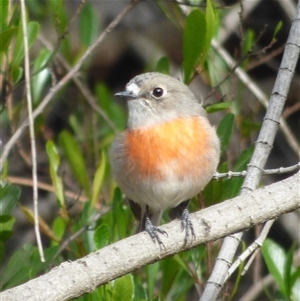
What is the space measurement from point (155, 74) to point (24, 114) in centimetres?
214

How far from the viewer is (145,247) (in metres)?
3.52

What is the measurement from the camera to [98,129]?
22.7 feet

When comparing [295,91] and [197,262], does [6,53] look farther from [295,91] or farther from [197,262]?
[295,91]

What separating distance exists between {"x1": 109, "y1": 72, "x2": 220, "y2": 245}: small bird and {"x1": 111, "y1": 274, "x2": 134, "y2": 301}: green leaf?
806mm

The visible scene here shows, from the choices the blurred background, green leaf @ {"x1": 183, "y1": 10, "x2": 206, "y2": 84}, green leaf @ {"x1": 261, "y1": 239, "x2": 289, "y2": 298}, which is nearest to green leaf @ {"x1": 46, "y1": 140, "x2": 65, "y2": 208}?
the blurred background

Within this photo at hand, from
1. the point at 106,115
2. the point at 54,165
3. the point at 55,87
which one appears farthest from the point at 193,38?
the point at 106,115

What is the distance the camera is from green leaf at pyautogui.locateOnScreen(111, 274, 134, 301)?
11.5 feet

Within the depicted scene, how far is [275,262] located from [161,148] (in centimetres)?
91

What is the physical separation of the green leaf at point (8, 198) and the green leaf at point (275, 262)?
4.82ft

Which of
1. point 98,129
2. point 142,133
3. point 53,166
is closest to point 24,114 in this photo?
point 98,129

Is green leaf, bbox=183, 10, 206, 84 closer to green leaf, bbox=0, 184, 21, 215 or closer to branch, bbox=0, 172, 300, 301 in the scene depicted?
branch, bbox=0, 172, 300, 301

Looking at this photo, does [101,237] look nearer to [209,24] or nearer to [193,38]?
[193,38]

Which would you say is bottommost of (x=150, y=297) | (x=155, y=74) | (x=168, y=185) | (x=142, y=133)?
(x=150, y=297)

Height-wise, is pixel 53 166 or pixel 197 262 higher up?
pixel 53 166
